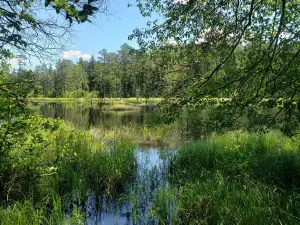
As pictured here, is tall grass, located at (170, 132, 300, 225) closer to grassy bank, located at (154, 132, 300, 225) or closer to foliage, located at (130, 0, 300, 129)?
grassy bank, located at (154, 132, 300, 225)

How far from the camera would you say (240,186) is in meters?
5.69

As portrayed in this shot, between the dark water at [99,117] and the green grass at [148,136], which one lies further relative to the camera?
the dark water at [99,117]

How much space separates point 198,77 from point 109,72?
69300 mm

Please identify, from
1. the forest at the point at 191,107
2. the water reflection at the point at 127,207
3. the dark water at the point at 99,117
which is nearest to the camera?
the forest at the point at 191,107

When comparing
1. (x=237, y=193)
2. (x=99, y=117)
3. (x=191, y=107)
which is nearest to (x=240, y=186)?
(x=237, y=193)

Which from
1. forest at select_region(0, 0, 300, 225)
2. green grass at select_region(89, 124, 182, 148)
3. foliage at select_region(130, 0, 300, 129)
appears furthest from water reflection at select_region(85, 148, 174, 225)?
green grass at select_region(89, 124, 182, 148)

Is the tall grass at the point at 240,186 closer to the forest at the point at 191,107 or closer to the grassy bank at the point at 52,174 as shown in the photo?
the forest at the point at 191,107

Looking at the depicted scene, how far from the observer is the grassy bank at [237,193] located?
4414 mm

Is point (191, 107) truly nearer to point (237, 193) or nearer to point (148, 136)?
point (237, 193)

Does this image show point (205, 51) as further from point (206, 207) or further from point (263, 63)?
point (206, 207)

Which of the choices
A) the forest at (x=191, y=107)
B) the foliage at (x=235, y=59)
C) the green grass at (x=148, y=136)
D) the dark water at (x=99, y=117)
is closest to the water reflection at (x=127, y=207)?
the forest at (x=191, y=107)

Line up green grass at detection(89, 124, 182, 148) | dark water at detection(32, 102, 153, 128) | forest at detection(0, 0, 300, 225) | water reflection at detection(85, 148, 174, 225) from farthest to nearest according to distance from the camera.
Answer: dark water at detection(32, 102, 153, 128) → green grass at detection(89, 124, 182, 148) → water reflection at detection(85, 148, 174, 225) → forest at detection(0, 0, 300, 225)

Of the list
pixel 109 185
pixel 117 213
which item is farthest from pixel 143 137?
pixel 117 213

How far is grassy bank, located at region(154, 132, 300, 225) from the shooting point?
174 inches
